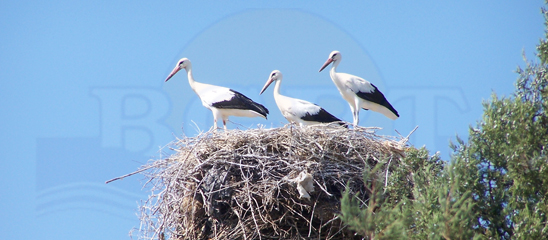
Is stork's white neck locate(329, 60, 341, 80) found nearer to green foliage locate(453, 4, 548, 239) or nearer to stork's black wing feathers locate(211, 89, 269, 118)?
stork's black wing feathers locate(211, 89, 269, 118)

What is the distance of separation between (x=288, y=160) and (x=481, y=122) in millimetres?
2393

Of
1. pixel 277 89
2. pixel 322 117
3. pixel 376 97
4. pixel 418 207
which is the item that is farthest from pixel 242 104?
pixel 418 207

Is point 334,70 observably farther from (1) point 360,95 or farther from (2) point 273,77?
(2) point 273,77

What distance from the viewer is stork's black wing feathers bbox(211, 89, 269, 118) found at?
10.7 m

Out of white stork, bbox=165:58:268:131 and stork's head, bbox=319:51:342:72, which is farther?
stork's head, bbox=319:51:342:72

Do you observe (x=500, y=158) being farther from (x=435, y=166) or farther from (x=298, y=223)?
(x=298, y=223)

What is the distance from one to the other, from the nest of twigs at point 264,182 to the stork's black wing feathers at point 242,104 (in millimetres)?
1953

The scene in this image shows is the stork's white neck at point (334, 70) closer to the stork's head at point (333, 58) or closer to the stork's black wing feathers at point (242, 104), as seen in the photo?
the stork's head at point (333, 58)

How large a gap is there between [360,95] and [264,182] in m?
3.69

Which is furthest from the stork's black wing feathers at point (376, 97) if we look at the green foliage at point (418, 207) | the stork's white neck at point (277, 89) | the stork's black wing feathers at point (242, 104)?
the green foliage at point (418, 207)

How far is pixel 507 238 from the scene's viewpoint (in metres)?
6.46

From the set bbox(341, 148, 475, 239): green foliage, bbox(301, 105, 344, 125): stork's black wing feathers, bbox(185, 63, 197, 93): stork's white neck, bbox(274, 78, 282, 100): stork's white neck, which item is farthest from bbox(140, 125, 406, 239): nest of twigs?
bbox(185, 63, 197, 93): stork's white neck

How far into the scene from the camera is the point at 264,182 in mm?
8086

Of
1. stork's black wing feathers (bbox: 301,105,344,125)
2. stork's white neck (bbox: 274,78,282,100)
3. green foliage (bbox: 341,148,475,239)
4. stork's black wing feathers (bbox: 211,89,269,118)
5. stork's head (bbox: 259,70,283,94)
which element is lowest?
green foliage (bbox: 341,148,475,239)
